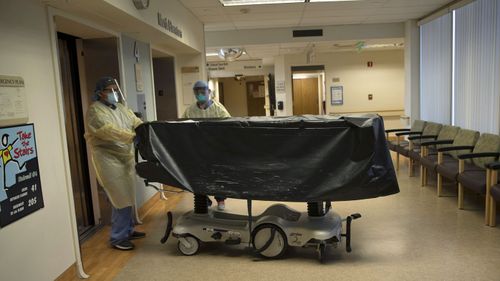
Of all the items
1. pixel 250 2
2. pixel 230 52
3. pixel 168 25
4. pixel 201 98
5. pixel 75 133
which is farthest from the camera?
pixel 230 52

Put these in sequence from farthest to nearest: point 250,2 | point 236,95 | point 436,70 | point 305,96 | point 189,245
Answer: point 236,95 → point 305,96 → point 436,70 → point 250,2 → point 189,245

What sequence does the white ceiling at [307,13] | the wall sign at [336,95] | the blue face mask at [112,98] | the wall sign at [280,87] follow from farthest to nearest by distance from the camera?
1. the wall sign at [280,87]
2. the wall sign at [336,95]
3. the white ceiling at [307,13]
4. the blue face mask at [112,98]

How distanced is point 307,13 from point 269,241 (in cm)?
426

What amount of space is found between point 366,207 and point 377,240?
3.62ft

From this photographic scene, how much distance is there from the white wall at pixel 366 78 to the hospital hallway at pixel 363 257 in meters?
6.29

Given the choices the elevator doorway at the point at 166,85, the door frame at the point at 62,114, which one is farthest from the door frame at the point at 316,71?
the door frame at the point at 62,114

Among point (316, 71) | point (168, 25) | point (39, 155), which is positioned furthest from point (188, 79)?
point (316, 71)

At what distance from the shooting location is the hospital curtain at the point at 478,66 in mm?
4781

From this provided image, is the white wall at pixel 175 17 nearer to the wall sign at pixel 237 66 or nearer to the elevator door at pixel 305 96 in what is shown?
the wall sign at pixel 237 66

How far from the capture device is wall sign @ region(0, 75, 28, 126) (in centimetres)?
230

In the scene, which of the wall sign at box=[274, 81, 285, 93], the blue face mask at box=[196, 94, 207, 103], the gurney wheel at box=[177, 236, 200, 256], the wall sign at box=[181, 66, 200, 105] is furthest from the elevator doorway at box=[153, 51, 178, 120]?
the wall sign at box=[274, 81, 285, 93]

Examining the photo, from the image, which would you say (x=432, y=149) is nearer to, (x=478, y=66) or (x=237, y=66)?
(x=478, y=66)

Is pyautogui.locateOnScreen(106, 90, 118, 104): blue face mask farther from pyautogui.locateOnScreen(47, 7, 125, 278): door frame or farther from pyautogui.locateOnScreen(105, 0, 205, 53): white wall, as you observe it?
pyautogui.locateOnScreen(105, 0, 205, 53): white wall

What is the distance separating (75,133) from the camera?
411 centimetres
